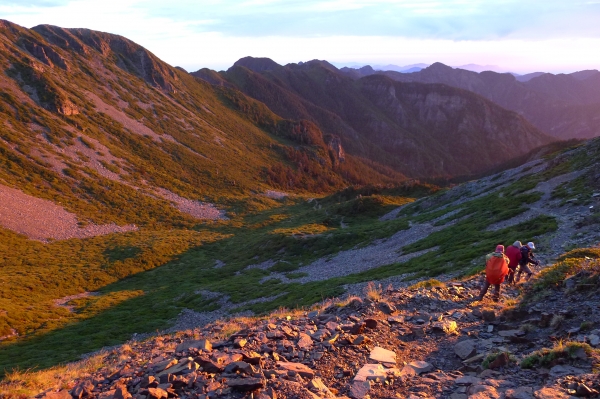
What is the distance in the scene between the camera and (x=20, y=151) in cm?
7994

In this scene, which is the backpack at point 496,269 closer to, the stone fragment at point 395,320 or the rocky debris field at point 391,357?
the rocky debris field at point 391,357

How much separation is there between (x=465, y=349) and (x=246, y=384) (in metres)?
5.97

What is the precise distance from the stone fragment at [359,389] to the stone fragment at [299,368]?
99 centimetres

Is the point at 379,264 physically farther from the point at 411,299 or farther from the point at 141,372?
the point at 141,372

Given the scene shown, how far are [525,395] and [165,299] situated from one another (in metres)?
37.3


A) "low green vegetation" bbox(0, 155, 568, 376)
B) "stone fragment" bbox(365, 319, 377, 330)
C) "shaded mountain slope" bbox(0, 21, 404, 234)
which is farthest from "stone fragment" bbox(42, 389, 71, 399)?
"shaded mountain slope" bbox(0, 21, 404, 234)

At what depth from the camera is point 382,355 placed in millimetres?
10023

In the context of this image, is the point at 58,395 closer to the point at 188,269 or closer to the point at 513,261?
the point at 513,261

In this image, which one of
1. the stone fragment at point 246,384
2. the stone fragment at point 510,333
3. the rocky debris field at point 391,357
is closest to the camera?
the stone fragment at point 246,384

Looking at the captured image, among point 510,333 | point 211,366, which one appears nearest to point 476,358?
point 510,333

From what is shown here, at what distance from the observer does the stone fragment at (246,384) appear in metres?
8.01

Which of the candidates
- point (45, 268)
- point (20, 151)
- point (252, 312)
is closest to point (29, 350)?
point (252, 312)

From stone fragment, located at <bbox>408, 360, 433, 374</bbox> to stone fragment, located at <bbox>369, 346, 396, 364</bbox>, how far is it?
50 cm

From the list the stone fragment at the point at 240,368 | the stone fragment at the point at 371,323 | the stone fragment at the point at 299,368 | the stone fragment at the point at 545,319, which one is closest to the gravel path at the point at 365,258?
the stone fragment at the point at 545,319
